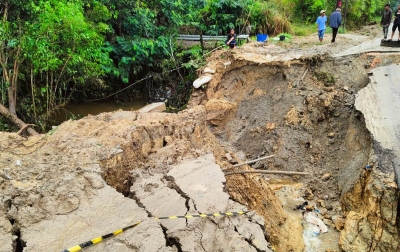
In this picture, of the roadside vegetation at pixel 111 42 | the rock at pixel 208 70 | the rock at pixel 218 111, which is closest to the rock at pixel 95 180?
the roadside vegetation at pixel 111 42

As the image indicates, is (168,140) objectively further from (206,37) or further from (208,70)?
(206,37)

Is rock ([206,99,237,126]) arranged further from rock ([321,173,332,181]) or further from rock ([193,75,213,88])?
rock ([321,173,332,181])

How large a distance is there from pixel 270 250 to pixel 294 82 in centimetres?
645

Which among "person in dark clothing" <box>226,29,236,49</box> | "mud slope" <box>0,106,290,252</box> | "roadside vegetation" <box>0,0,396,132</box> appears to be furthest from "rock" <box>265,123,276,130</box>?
"person in dark clothing" <box>226,29,236,49</box>

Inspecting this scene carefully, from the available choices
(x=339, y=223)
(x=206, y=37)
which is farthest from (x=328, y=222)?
(x=206, y=37)

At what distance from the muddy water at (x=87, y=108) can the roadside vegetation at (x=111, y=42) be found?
1.00 ft

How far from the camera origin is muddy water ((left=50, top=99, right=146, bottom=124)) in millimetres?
10648

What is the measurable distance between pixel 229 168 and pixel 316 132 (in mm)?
3982

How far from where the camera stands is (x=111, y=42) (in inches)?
458

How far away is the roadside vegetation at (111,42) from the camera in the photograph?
7.43 meters

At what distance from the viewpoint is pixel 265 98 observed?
8.91 metres

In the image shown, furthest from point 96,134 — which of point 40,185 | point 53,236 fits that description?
point 53,236

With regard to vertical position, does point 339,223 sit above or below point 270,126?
below

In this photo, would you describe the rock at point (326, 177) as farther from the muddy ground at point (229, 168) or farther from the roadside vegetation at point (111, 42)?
the roadside vegetation at point (111, 42)
